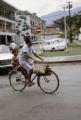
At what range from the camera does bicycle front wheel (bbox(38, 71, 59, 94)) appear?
37.4 ft

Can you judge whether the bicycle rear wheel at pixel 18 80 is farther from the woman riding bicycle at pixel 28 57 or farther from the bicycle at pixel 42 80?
the woman riding bicycle at pixel 28 57

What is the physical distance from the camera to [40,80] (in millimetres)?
11836

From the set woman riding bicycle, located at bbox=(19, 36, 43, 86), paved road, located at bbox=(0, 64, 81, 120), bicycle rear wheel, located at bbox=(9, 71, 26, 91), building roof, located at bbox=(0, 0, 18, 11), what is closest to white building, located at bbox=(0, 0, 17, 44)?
building roof, located at bbox=(0, 0, 18, 11)

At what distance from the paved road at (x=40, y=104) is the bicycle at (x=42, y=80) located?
0.60 ft

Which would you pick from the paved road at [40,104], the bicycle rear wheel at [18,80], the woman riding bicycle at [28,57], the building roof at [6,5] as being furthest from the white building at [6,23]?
the paved road at [40,104]

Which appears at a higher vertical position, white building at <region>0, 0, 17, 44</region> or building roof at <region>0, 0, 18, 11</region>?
building roof at <region>0, 0, 18, 11</region>

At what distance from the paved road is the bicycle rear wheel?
0.19m

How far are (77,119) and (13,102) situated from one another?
9.13ft

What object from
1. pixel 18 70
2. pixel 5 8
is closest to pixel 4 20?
pixel 5 8

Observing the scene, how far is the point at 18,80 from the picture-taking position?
12.5 metres

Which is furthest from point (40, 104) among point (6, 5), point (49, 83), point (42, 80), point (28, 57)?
point (6, 5)

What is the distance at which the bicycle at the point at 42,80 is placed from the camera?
37.6 ft

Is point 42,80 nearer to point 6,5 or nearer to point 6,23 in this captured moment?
point 6,5

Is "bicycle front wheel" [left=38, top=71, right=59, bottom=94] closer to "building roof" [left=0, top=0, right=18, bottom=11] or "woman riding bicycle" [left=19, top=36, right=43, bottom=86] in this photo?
"woman riding bicycle" [left=19, top=36, right=43, bottom=86]
